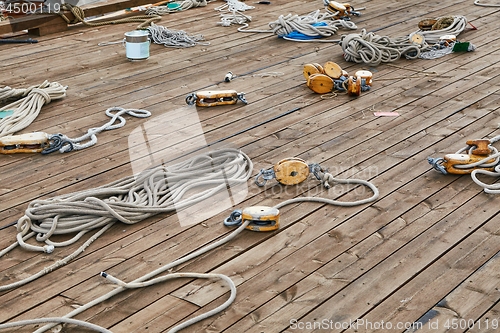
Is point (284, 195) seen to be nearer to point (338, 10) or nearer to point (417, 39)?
point (417, 39)

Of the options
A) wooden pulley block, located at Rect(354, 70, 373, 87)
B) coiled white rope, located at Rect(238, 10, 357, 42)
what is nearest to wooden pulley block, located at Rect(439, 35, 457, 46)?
coiled white rope, located at Rect(238, 10, 357, 42)

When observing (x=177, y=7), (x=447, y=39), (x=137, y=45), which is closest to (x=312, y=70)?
(x=137, y=45)

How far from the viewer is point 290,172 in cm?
348

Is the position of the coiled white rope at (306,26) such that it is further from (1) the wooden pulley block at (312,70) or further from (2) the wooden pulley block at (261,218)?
(2) the wooden pulley block at (261,218)

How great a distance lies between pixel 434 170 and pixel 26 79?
310 centimetres

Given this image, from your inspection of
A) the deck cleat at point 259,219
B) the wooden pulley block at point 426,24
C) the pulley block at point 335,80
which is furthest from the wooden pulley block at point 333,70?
the deck cleat at point 259,219

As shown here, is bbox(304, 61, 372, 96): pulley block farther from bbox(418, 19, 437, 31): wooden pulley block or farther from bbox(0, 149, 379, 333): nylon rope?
bbox(418, 19, 437, 31): wooden pulley block

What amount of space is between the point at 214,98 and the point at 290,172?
1.34 meters

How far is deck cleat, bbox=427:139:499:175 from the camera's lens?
3.57 m

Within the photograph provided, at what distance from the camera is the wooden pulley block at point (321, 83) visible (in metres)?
4.89

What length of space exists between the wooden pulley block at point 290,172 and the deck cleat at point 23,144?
4.37 feet

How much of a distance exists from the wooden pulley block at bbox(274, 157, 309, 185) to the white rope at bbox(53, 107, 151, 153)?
1.19m

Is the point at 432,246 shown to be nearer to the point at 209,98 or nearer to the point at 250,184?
the point at 250,184

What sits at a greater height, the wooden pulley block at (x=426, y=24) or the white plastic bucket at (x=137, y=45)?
the white plastic bucket at (x=137, y=45)
